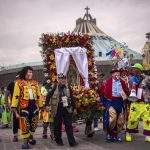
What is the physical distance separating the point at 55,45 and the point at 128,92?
3.50m

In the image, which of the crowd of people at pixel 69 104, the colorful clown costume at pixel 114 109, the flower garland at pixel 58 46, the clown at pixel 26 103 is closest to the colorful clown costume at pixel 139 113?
the crowd of people at pixel 69 104

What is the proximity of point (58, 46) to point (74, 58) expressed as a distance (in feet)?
2.35

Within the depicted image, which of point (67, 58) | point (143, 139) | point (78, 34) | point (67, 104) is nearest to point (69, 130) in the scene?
point (67, 104)

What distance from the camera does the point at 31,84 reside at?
10070mm

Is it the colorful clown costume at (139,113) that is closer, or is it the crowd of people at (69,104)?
the crowd of people at (69,104)

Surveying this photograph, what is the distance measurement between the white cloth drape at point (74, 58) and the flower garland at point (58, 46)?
22 centimetres

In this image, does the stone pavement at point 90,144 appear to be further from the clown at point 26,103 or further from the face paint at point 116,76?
the face paint at point 116,76

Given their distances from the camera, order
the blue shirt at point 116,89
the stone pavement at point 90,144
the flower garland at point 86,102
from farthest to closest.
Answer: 1. the flower garland at point 86,102
2. the blue shirt at point 116,89
3. the stone pavement at point 90,144

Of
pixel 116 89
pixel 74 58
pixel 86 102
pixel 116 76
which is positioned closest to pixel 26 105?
pixel 86 102

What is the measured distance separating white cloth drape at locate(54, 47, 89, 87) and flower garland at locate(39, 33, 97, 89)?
0.22m

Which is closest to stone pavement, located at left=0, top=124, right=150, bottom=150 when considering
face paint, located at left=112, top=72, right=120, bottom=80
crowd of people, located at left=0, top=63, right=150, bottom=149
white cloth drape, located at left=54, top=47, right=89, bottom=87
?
crowd of people, located at left=0, top=63, right=150, bottom=149

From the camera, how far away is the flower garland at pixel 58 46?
12891 mm

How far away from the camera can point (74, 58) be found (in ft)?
42.4

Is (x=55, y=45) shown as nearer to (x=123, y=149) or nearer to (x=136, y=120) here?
(x=136, y=120)
